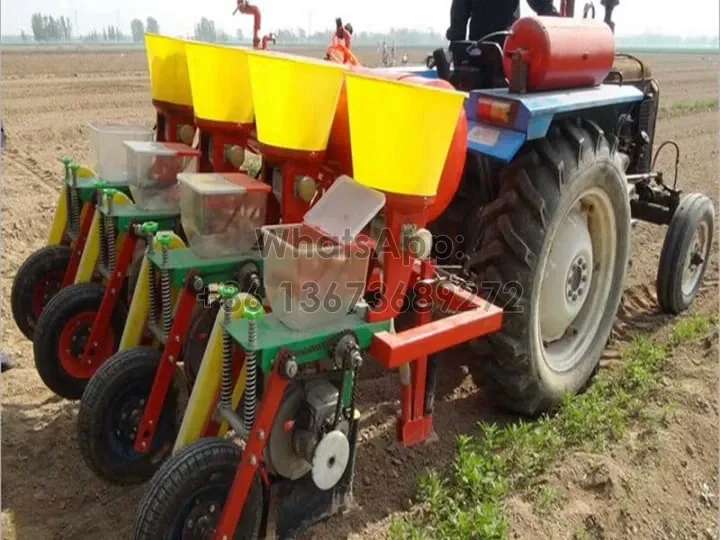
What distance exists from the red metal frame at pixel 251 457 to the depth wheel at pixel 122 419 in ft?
2.22

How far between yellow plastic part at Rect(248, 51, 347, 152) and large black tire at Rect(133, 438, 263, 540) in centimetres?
101

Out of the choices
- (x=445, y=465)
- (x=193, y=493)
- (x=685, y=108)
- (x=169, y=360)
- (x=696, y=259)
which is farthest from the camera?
(x=685, y=108)

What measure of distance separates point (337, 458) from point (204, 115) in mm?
1531

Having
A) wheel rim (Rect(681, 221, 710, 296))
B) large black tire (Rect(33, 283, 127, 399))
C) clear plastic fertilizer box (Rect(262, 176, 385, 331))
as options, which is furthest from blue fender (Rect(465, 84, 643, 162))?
wheel rim (Rect(681, 221, 710, 296))

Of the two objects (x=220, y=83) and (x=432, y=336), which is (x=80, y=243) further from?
(x=432, y=336)

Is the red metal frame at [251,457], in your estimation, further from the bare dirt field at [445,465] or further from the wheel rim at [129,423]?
the wheel rim at [129,423]

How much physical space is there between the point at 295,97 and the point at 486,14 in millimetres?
1770

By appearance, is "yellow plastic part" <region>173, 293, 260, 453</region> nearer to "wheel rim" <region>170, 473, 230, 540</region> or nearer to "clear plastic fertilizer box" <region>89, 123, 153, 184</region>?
"wheel rim" <region>170, 473, 230, 540</region>

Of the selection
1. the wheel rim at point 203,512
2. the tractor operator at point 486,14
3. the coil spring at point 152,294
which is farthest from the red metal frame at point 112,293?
the tractor operator at point 486,14

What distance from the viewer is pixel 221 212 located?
248 centimetres

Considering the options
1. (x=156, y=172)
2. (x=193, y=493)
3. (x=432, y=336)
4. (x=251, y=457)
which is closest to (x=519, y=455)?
(x=432, y=336)

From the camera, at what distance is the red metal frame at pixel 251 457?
6.39 feet

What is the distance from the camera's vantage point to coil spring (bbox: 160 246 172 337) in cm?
247

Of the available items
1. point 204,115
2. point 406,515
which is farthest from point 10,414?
point 406,515
